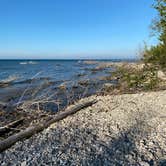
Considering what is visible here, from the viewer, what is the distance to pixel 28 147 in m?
5.43

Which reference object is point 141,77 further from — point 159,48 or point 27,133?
point 27,133

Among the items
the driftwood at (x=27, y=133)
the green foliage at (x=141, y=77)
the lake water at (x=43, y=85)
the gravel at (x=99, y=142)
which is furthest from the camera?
the green foliage at (x=141, y=77)

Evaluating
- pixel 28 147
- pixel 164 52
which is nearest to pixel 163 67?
pixel 164 52

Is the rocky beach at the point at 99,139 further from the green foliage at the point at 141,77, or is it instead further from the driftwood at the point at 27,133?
the green foliage at the point at 141,77

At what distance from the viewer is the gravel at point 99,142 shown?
470 cm

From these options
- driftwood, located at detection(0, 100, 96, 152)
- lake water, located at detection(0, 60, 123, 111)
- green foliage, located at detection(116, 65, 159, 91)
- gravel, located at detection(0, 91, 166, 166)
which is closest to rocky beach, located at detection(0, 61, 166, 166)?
gravel, located at detection(0, 91, 166, 166)

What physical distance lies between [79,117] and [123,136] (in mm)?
2264

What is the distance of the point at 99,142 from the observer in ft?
18.1

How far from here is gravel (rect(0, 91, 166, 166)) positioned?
4703mm

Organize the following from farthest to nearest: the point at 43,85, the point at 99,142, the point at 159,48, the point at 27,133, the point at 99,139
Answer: the point at 43,85 < the point at 159,48 < the point at 27,133 < the point at 99,139 < the point at 99,142

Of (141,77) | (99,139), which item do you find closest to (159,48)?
(141,77)

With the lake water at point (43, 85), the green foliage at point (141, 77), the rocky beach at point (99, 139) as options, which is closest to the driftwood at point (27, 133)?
the rocky beach at point (99, 139)

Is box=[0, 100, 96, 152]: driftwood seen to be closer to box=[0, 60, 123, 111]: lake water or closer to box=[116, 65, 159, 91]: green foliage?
box=[0, 60, 123, 111]: lake water

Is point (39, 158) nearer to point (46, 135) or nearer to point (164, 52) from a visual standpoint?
point (46, 135)
